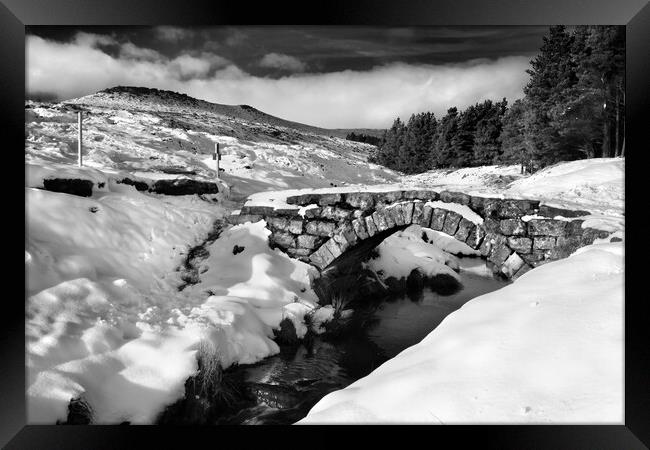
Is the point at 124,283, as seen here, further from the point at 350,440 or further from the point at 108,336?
the point at 350,440

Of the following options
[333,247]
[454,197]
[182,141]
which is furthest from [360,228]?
[182,141]

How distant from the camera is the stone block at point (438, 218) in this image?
703 cm

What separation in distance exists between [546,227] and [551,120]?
506 inches

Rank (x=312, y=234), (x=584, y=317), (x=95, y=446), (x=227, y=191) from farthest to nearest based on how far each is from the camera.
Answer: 1. (x=227, y=191)
2. (x=312, y=234)
3. (x=584, y=317)
4. (x=95, y=446)

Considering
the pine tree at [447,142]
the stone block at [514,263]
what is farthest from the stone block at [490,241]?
the pine tree at [447,142]

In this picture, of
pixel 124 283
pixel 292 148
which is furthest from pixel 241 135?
pixel 124 283

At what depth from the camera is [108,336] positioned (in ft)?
16.7

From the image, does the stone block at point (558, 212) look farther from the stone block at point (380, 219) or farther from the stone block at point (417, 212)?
the stone block at point (380, 219)

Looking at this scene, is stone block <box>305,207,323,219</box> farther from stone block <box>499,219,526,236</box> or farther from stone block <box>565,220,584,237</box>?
stone block <box>565,220,584,237</box>

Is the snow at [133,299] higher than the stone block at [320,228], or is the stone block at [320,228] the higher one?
the stone block at [320,228]

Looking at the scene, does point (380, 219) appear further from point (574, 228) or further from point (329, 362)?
point (574, 228)
